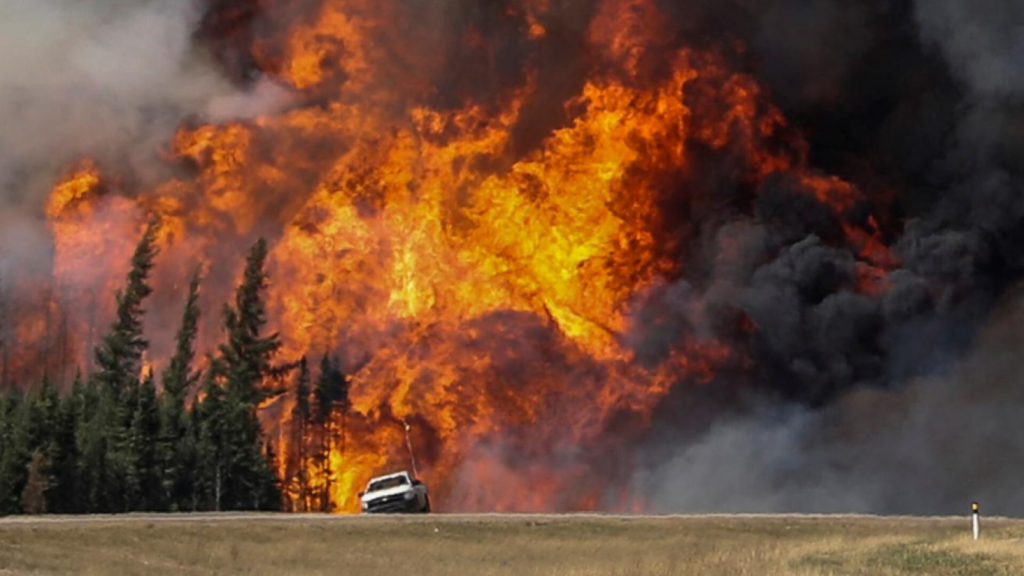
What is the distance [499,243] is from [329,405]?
1519 centimetres

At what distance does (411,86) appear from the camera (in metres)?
84.1

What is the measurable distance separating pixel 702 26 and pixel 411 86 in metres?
18.7

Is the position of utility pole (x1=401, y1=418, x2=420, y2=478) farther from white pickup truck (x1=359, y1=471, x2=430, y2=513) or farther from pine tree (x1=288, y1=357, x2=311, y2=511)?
white pickup truck (x1=359, y1=471, x2=430, y2=513)

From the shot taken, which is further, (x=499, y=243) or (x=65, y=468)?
(x=499, y=243)

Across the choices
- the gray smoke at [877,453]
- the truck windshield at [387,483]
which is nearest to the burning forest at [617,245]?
the gray smoke at [877,453]

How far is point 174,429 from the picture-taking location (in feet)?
247

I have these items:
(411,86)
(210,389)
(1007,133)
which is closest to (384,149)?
(411,86)

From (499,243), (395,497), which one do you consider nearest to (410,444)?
(499,243)

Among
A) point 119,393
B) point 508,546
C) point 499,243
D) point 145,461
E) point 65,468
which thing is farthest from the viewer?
point 119,393

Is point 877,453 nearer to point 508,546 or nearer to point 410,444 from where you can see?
point 410,444

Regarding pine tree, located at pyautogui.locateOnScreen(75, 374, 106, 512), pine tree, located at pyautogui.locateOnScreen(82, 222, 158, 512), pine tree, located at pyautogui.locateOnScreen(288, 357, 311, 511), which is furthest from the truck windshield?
pine tree, located at pyautogui.locateOnScreen(288, 357, 311, 511)

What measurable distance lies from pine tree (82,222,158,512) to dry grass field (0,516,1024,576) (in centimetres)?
2718

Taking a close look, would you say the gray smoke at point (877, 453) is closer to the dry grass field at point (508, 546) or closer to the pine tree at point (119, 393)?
the dry grass field at point (508, 546)

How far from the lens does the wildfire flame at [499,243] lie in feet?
242
